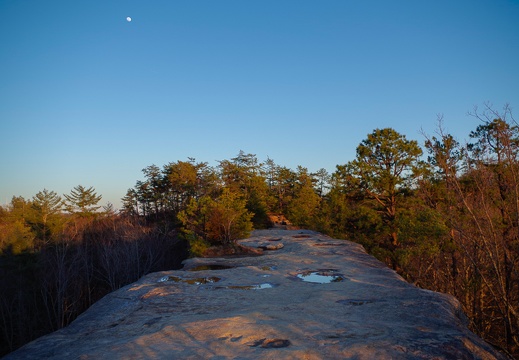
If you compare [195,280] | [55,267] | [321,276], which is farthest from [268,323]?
[55,267]

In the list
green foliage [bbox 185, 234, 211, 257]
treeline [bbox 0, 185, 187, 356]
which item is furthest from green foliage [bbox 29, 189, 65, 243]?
green foliage [bbox 185, 234, 211, 257]

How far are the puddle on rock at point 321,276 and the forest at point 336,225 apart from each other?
2.81 meters

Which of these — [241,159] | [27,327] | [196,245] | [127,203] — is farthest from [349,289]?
[127,203]

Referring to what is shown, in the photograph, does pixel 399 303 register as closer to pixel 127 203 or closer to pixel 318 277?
Result: pixel 318 277

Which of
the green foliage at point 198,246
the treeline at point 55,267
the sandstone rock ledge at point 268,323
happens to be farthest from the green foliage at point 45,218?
the sandstone rock ledge at point 268,323

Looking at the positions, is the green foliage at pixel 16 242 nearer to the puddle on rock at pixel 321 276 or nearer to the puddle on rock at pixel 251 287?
the puddle on rock at pixel 251 287

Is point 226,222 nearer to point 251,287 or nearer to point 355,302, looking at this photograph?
point 251,287

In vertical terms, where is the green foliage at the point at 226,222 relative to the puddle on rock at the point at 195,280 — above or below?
above

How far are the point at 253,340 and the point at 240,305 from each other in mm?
1538

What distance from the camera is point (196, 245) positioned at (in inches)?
523

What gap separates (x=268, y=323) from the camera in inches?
148

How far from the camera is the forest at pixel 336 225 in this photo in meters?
7.95

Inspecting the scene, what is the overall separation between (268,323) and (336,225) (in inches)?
562

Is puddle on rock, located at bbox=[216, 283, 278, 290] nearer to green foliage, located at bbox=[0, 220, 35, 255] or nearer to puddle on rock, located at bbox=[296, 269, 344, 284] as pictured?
puddle on rock, located at bbox=[296, 269, 344, 284]
